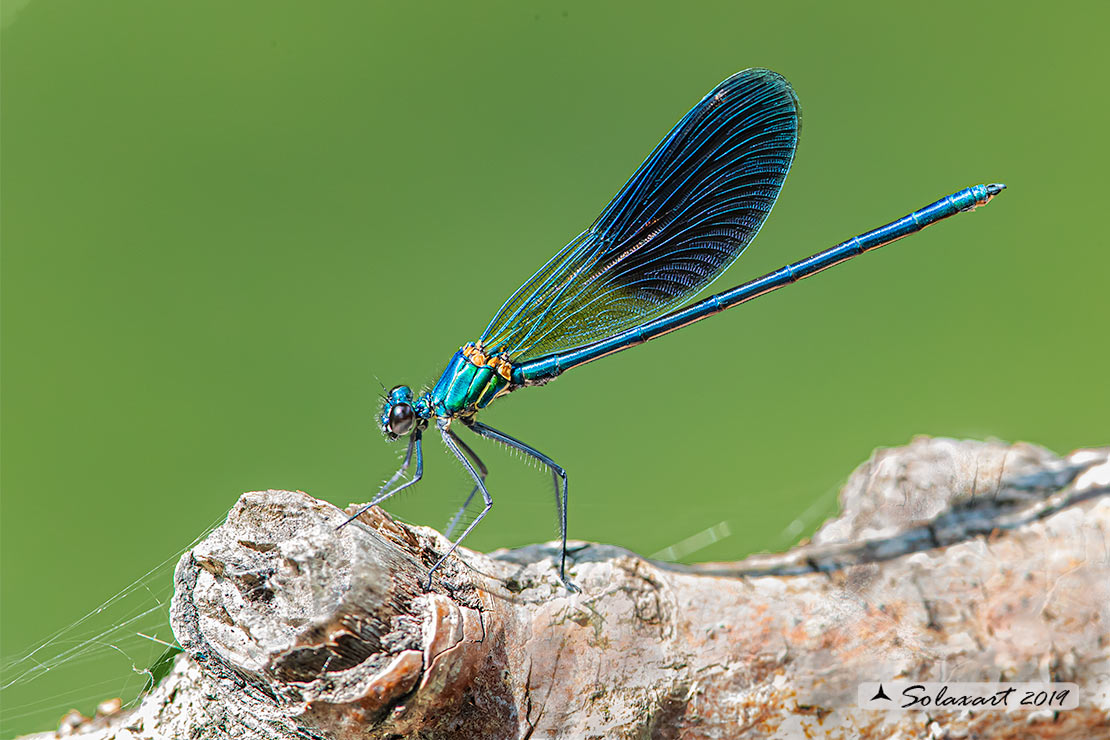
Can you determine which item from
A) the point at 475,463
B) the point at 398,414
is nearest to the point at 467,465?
the point at 475,463

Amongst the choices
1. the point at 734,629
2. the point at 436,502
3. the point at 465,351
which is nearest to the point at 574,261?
the point at 465,351

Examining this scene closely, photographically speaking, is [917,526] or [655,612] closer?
[655,612]

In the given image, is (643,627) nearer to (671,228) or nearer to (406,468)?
(406,468)

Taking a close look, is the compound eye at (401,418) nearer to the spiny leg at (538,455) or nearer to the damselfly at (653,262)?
the damselfly at (653,262)

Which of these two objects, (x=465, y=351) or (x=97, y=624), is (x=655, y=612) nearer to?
(x=465, y=351)

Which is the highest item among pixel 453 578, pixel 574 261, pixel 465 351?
pixel 574 261

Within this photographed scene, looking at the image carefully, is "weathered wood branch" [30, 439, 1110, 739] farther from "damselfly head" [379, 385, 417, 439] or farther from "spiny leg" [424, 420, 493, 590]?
"damselfly head" [379, 385, 417, 439]

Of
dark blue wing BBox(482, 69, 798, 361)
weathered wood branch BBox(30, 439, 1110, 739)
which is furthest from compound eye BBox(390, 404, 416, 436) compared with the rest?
weathered wood branch BBox(30, 439, 1110, 739)
